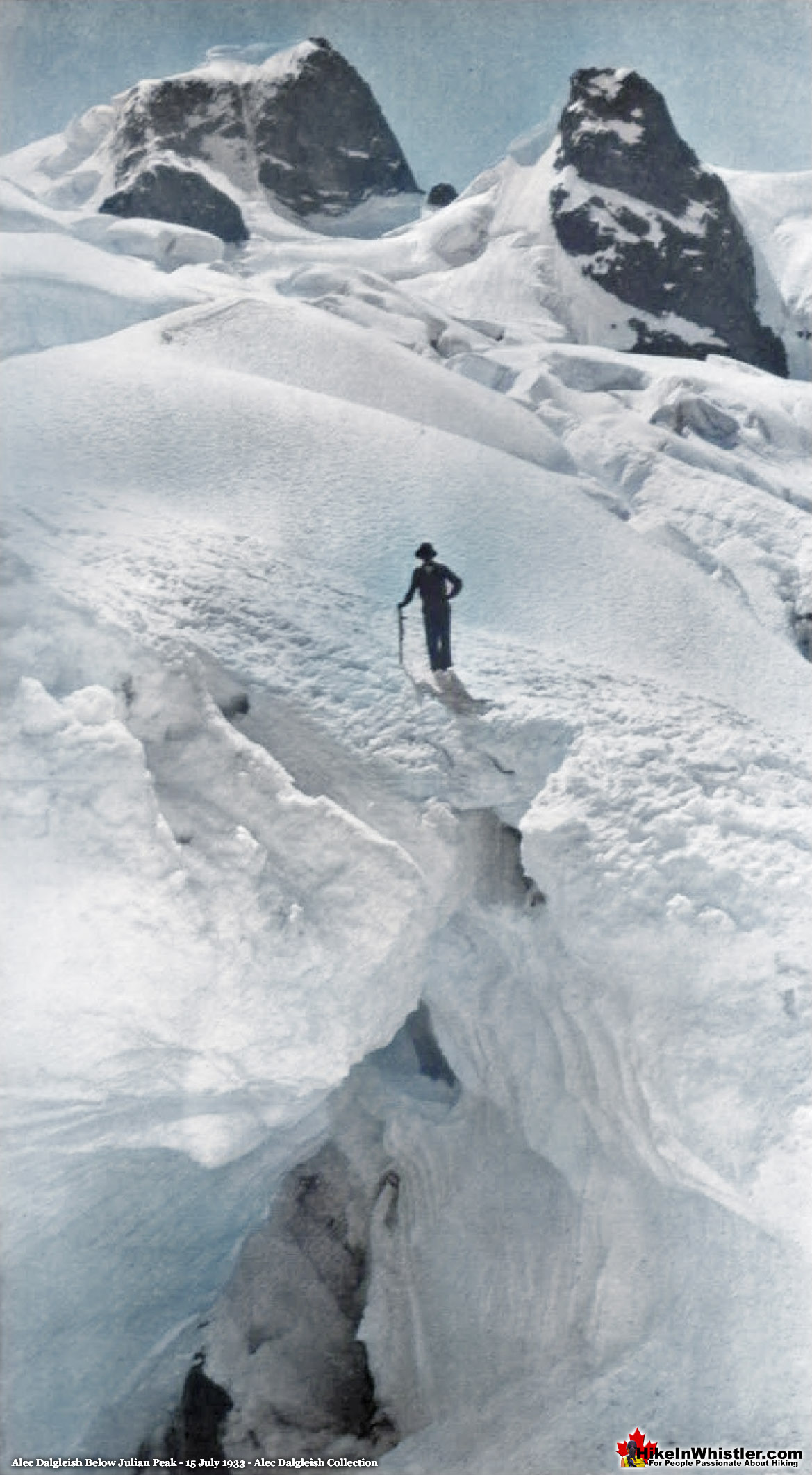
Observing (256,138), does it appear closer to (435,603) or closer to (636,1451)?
(435,603)

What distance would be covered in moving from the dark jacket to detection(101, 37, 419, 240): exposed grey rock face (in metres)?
33.3

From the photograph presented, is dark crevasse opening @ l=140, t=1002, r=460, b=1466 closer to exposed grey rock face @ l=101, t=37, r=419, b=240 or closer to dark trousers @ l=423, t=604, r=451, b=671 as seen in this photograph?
dark trousers @ l=423, t=604, r=451, b=671

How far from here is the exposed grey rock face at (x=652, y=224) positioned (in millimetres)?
29750

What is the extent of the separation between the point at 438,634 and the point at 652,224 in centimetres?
2793

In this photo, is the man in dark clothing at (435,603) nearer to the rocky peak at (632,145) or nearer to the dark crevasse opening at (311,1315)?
the dark crevasse opening at (311,1315)

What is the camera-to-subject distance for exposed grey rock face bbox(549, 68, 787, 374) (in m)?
29.8

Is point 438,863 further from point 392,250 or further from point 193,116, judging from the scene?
point 193,116

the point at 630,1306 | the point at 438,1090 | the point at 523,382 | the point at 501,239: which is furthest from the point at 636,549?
the point at 501,239

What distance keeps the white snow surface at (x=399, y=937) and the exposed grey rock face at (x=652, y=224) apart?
2293 cm

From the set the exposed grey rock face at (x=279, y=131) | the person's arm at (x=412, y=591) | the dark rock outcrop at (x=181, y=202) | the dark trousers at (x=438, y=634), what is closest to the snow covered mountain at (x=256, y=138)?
the exposed grey rock face at (x=279, y=131)

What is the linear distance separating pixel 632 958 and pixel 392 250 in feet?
98.9

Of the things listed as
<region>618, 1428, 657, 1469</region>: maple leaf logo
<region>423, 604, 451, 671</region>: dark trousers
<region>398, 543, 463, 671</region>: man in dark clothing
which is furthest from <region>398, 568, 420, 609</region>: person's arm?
<region>618, 1428, 657, 1469</region>: maple leaf logo

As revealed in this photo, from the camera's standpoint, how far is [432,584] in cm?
750

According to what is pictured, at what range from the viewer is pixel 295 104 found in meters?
39.7
